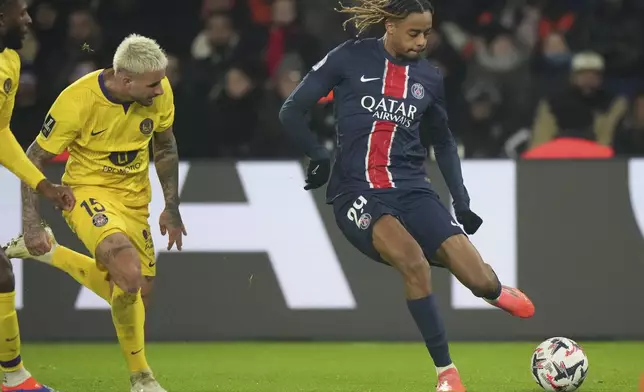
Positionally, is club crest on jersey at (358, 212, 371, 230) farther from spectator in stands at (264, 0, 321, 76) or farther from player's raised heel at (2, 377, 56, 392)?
spectator in stands at (264, 0, 321, 76)

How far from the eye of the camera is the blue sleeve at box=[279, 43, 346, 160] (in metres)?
6.51

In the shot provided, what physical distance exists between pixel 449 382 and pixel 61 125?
2.35 m

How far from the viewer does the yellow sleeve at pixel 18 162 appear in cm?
605

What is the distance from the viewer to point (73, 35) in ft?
37.2

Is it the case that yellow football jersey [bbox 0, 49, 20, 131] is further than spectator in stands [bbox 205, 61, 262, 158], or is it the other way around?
spectator in stands [bbox 205, 61, 262, 158]

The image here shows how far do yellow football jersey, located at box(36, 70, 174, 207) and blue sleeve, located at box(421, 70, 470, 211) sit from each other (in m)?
1.42

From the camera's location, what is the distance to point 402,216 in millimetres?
6445

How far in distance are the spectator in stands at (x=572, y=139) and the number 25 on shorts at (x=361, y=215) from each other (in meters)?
3.24

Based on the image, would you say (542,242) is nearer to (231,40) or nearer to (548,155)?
(548,155)

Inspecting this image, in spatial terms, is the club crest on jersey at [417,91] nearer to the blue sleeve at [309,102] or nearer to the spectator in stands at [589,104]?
the blue sleeve at [309,102]

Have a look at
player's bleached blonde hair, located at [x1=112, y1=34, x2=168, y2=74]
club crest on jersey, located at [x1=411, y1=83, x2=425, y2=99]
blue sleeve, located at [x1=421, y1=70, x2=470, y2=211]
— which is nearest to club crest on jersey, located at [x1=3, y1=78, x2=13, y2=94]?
player's bleached blonde hair, located at [x1=112, y1=34, x2=168, y2=74]

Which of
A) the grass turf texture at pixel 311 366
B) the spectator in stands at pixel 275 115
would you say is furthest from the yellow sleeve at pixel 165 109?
the spectator in stands at pixel 275 115

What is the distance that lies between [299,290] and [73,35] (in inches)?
146

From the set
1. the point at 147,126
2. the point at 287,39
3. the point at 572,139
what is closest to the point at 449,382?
the point at 147,126
